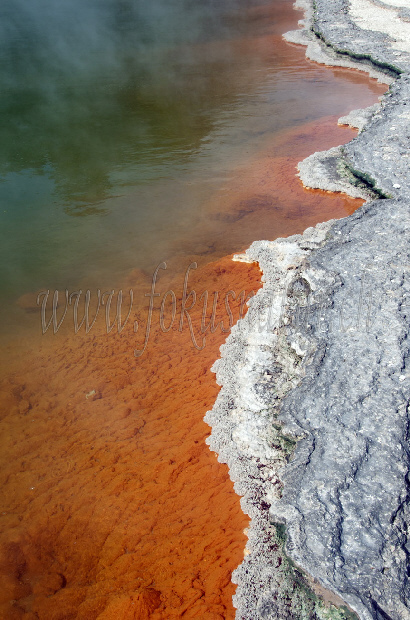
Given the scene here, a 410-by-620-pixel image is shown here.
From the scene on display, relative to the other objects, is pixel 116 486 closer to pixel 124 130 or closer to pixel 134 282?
pixel 134 282

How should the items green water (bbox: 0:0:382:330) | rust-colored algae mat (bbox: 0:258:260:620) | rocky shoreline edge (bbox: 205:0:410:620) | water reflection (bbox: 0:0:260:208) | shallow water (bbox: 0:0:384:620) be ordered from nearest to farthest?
rocky shoreline edge (bbox: 205:0:410:620), rust-colored algae mat (bbox: 0:258:260:620), shallow water (bbox: 0:0:384:620), green water (bbox: 0:0:382:330), water reflection (bbox: 0:0:260:208)

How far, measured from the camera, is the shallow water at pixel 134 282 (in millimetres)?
2379

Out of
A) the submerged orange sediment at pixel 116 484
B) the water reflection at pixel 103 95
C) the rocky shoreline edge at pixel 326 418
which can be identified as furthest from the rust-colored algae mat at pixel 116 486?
the water reflection at pixel 103 95

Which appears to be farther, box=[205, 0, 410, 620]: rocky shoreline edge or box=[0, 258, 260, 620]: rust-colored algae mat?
box=[0, 258, 260, 620]: rust-colored algae mat

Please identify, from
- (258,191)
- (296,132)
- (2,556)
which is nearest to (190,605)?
(2,556)

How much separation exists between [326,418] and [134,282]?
2449mm

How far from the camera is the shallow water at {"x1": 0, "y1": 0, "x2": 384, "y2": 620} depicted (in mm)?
2379

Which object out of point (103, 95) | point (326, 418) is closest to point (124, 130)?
point (103, 95)

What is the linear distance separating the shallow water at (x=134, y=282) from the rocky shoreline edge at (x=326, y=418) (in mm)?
188

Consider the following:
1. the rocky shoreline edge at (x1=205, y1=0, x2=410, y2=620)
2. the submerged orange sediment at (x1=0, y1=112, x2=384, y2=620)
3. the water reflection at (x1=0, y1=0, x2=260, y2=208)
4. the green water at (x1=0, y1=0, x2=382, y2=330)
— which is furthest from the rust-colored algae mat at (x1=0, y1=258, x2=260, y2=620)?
the water reflection at (x1=0, y1=0, x2=260, y2=208)

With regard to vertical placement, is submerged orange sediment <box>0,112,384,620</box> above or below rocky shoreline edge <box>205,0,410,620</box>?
below

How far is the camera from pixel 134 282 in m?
4.41

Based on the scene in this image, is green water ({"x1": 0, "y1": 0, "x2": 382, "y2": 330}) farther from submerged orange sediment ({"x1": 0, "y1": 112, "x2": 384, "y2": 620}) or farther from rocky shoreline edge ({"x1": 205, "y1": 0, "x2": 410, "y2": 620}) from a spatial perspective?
rocky shoreline edge ({"x1": 205, "y1": 0, "x2": 410, "y2": 620})

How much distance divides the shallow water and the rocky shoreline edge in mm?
188
